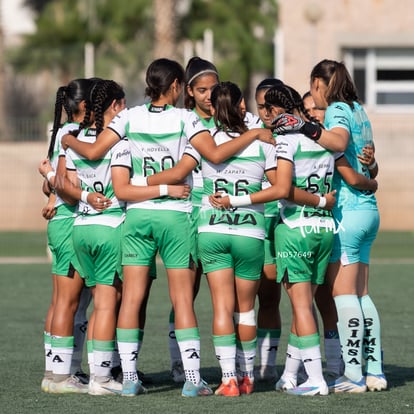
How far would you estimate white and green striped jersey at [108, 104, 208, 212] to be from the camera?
7.96 meters

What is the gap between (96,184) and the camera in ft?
26.9

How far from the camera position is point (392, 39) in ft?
96.6

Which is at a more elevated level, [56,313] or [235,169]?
[235,169]

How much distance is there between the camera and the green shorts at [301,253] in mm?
8047

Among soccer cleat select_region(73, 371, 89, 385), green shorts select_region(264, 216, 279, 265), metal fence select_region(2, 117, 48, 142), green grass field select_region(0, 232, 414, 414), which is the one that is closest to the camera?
green grass field select_region(0, 232, 414, 414)

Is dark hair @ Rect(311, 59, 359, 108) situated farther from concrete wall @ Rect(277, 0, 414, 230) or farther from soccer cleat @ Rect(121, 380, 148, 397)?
concrete wall @ Rect(277, 0, 414, 230)

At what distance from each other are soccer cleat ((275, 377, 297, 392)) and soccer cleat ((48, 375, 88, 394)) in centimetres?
132

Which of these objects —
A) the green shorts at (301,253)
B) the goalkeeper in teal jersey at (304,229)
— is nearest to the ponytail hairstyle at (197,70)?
the goalkeeper in teal jersey at (304,229)

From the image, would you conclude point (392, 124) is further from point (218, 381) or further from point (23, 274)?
point (218, 381)

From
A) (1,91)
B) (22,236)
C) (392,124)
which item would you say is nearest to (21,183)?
(22,236)

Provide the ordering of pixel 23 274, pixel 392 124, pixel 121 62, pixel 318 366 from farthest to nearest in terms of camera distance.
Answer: pixel 121 62 → pixel 392 124 → pixel 23 274 → pixel 318 366

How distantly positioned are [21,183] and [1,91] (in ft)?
36.1

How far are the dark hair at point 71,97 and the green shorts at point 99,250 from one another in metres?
0.82

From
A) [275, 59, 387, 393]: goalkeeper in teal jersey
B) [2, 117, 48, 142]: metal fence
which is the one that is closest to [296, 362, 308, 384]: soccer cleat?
[275, 59, 387, 393]: goalkeeper in teal jersey
